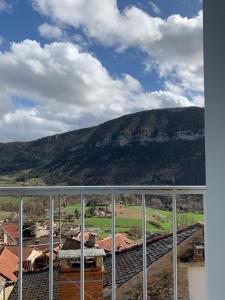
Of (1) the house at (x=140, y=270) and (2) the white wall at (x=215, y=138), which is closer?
(2) the white wall at (x=215, y=138)

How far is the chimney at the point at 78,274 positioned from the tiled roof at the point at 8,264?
0.34m

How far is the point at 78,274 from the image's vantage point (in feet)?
8.97

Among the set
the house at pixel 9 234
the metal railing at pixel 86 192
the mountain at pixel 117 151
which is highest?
the mountain at pixel 117 151

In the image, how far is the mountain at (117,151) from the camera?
3678mm

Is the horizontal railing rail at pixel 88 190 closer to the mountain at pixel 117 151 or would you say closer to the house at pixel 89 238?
the house at pixel 89 238

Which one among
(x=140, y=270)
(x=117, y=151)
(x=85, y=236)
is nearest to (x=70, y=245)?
(x=85, y=236)

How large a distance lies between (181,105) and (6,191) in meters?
3.28

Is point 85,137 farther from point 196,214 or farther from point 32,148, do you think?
point 196,214

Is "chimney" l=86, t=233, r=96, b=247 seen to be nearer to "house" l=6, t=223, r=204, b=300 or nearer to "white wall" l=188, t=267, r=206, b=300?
"house" l=6, t=223, r=204, b=300

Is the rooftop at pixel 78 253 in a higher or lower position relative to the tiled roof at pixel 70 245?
lower

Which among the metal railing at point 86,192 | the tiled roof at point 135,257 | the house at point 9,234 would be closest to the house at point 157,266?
the tiled roof at point 135,257

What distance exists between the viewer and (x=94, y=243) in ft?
9.01

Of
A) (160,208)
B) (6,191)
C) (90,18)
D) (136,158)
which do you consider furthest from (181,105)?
(90,18)

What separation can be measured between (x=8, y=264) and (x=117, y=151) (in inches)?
92.9
